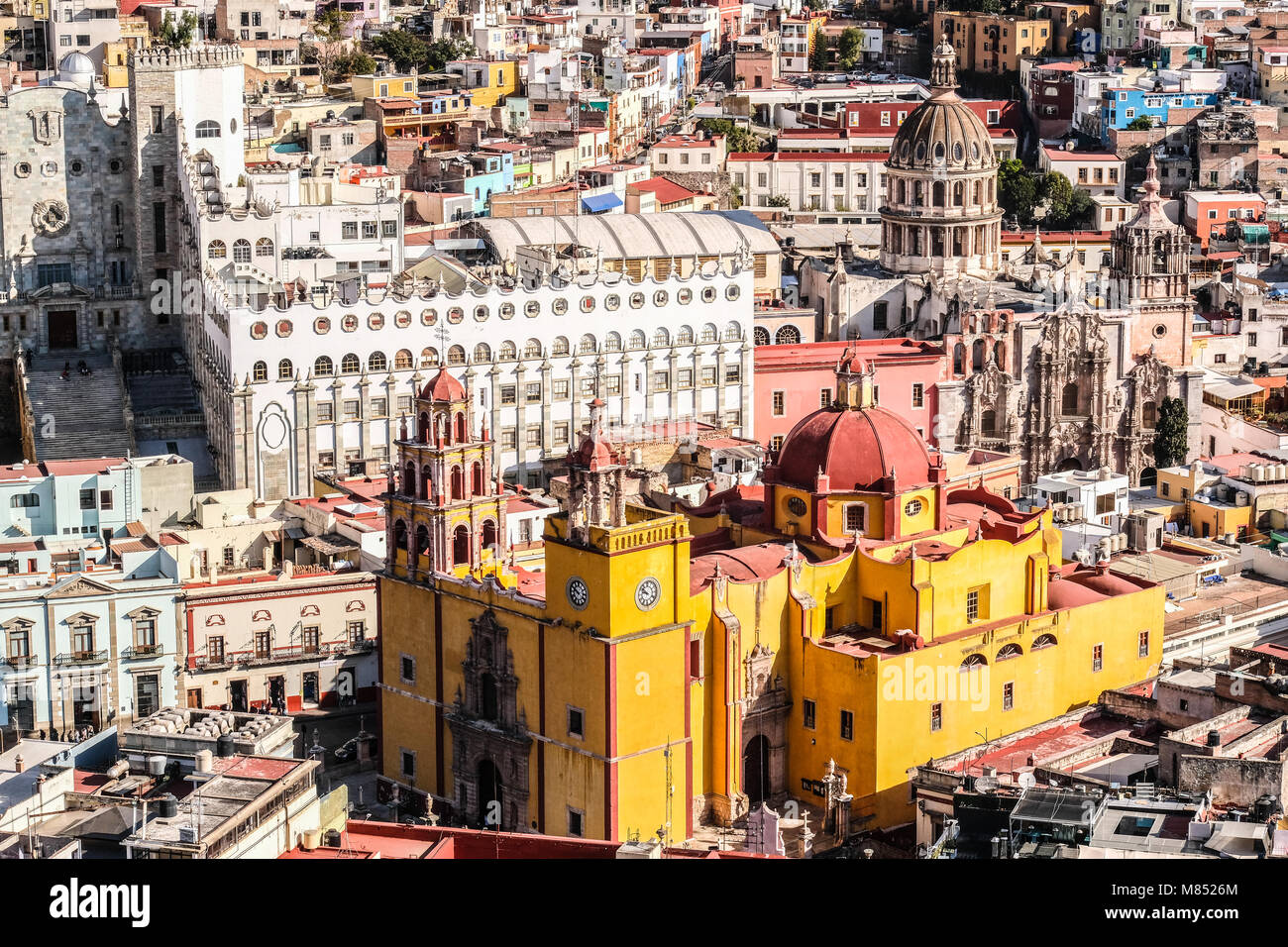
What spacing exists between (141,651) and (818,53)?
12748cm

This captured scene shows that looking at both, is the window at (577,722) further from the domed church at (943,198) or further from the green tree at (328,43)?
the green tree at (328,43)

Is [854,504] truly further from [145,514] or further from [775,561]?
[145,514]

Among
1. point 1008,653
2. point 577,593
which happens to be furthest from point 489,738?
point 1008,653

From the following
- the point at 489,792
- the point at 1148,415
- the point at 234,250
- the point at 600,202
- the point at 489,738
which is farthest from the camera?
the point at 600,202

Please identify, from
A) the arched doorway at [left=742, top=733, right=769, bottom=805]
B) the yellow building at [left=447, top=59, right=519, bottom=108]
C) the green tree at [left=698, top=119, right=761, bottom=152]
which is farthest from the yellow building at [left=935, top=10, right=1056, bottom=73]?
the arched doorway at [left=742, top=733, right=769, bottom=805]

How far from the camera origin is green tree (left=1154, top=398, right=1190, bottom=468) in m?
102

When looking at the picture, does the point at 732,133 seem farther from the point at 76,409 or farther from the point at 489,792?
the point at 489,792

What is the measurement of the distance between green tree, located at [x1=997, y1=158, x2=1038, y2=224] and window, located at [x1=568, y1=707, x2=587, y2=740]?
299 feet

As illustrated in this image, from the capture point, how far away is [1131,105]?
6250 inches

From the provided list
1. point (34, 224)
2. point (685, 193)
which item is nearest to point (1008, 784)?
point (34, 224)

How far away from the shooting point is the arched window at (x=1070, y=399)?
10344 cm

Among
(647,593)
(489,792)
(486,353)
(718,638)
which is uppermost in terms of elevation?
(486,353)

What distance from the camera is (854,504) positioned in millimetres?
65812

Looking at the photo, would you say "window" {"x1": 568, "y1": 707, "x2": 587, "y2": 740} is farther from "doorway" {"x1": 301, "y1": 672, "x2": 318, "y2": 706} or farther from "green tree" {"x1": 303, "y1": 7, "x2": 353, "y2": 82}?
"green tree" {"x1": 303, "y1": 7, "x2": 353, "y2": 82}
